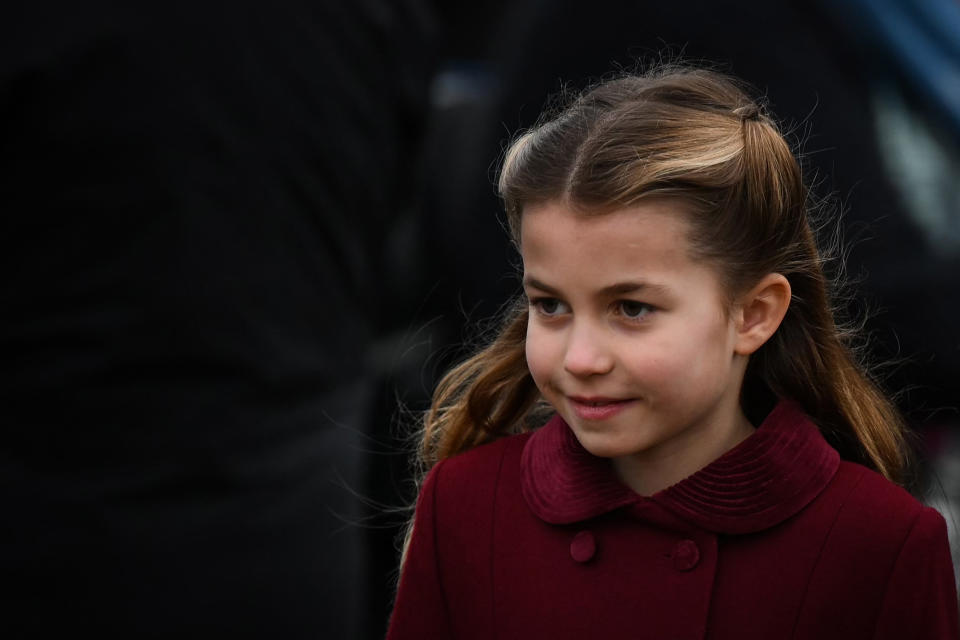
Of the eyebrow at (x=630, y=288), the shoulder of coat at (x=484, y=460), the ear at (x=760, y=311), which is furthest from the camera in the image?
the shoulder of coat at (x=484, y=460)

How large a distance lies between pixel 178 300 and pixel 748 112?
1244 millimetres

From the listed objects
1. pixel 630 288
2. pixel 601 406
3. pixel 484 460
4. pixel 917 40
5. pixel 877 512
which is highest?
pixel 630 288

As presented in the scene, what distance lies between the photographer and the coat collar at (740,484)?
1.74 meters

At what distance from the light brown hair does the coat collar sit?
0.09m

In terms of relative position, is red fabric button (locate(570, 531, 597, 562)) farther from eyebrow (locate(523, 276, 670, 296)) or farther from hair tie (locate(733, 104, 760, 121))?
hair tie (locate(733, 104, 760, 121))

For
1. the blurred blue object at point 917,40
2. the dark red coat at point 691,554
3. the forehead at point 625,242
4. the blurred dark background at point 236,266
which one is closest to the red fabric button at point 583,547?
the dark red coat at point 691,554

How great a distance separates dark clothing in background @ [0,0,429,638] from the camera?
2576 millimetres

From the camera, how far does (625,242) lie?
→ 5.44ft

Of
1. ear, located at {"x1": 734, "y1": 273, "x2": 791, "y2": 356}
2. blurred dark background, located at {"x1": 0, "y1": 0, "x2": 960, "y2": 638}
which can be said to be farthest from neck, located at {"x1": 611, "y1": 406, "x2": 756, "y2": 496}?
blurred dark background, located at {"x1": 0, "y1": 0, "x2": 960, "y2": 638}

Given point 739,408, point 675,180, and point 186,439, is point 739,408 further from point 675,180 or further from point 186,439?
point 186,439

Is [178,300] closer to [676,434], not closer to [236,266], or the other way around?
[236,266]

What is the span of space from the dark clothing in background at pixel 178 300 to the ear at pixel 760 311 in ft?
4.02

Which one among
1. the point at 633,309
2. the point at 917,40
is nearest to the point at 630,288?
the point at 633,309

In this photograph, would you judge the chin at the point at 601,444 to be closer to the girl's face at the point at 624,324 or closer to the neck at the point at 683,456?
the girl's face at the point at 624,324
